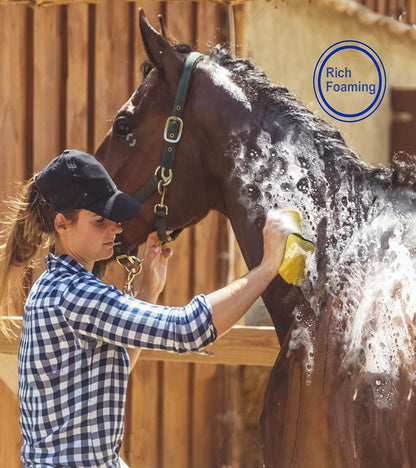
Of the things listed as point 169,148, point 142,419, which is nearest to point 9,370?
point 142,419

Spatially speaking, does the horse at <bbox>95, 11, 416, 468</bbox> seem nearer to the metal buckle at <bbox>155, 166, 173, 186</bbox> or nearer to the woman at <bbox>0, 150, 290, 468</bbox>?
the metal buckle at <bbox>155, 166, 173, 186</bbox>

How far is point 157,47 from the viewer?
103 inches

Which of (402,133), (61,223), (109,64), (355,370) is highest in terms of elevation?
(109,64)

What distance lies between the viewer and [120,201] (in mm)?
2062

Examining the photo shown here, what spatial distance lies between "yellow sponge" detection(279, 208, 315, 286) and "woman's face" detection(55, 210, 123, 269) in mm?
471

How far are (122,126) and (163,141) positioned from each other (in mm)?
184

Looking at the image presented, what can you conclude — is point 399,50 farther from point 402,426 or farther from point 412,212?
point 402,426

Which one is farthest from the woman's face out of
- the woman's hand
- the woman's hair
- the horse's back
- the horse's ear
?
the horse's ear

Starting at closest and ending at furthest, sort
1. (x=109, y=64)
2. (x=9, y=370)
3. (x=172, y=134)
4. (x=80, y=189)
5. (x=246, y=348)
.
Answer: (x=80, y=189) → (x=172, y=134) → (x=246, y=348) → (x=9, y=370) → (x=109, y=64)

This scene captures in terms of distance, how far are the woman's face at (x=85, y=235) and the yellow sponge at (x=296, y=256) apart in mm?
471

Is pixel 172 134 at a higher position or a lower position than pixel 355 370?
higher

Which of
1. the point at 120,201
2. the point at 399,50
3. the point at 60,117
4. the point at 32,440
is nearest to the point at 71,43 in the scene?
the point at 60,117

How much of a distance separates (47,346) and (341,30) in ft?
12.2

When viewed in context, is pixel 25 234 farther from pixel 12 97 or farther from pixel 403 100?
pixel 403 100
